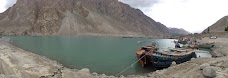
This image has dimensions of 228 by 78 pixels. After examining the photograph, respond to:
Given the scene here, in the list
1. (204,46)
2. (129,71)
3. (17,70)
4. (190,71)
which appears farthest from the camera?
(204,46)

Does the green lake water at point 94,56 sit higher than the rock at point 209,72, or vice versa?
the rock at point 209,72

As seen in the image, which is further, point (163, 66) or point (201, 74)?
point (163, 66)

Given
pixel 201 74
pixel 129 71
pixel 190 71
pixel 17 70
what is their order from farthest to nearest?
pixel 129 71
pixel 17 70
pixel 190 71
pixel 201 74

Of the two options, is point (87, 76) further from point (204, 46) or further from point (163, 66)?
point (204, 46)

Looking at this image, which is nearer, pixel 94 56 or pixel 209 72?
pixel 209 72

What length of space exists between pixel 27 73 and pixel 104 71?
12.2 meters

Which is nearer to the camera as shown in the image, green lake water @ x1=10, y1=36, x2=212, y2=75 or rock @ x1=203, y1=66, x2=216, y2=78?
rock @ x1=203, y1=66, x2=216, y2=78

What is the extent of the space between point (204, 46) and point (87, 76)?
5783cm

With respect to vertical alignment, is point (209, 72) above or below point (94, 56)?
above

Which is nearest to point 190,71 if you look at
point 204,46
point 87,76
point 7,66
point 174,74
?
point 174,74

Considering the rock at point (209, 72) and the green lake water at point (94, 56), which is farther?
the green lake water at point (94, 56)

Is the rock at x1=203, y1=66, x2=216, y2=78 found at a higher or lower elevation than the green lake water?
higher

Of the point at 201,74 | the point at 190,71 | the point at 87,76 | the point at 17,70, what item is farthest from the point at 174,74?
the point at 17,70

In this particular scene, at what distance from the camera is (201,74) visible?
770 inches
